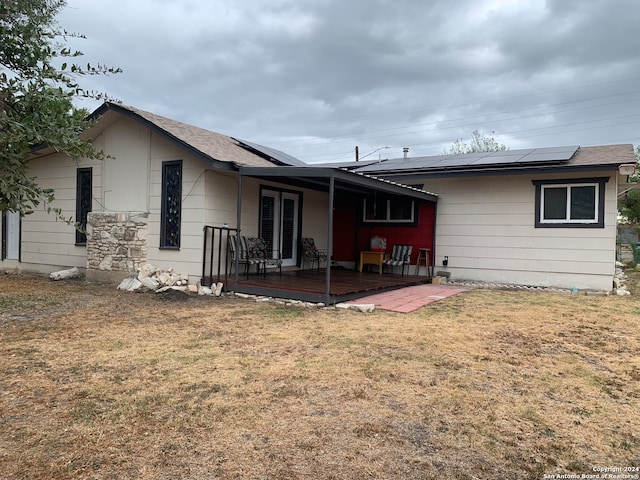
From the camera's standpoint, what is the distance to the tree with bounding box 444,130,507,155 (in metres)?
31.0

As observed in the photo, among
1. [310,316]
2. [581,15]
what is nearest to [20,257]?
[310,316]

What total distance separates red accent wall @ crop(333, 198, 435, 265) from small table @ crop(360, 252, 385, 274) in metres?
0.74

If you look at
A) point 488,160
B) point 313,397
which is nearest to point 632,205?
point 488,160

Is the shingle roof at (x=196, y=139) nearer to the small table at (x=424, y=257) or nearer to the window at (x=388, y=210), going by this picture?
the window at (x=388, y=210)

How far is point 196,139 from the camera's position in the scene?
8.41 meters

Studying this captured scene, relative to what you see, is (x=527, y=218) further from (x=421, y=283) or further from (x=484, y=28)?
(x=484, y=28)

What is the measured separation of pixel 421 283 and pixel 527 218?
2.66m

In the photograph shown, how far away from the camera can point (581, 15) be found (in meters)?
10.7

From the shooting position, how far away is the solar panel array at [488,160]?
29.7 feet

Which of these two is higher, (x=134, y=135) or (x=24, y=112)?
(x=134, y=135)

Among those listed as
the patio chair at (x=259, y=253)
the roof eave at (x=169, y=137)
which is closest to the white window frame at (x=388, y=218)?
the patio chair at (x=259, y=253)

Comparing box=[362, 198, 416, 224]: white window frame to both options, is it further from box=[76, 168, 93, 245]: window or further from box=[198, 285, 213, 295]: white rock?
box=[76, 168, 93, 245]: window

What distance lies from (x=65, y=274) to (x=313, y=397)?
865cm

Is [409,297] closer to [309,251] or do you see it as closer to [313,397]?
[309,251]
